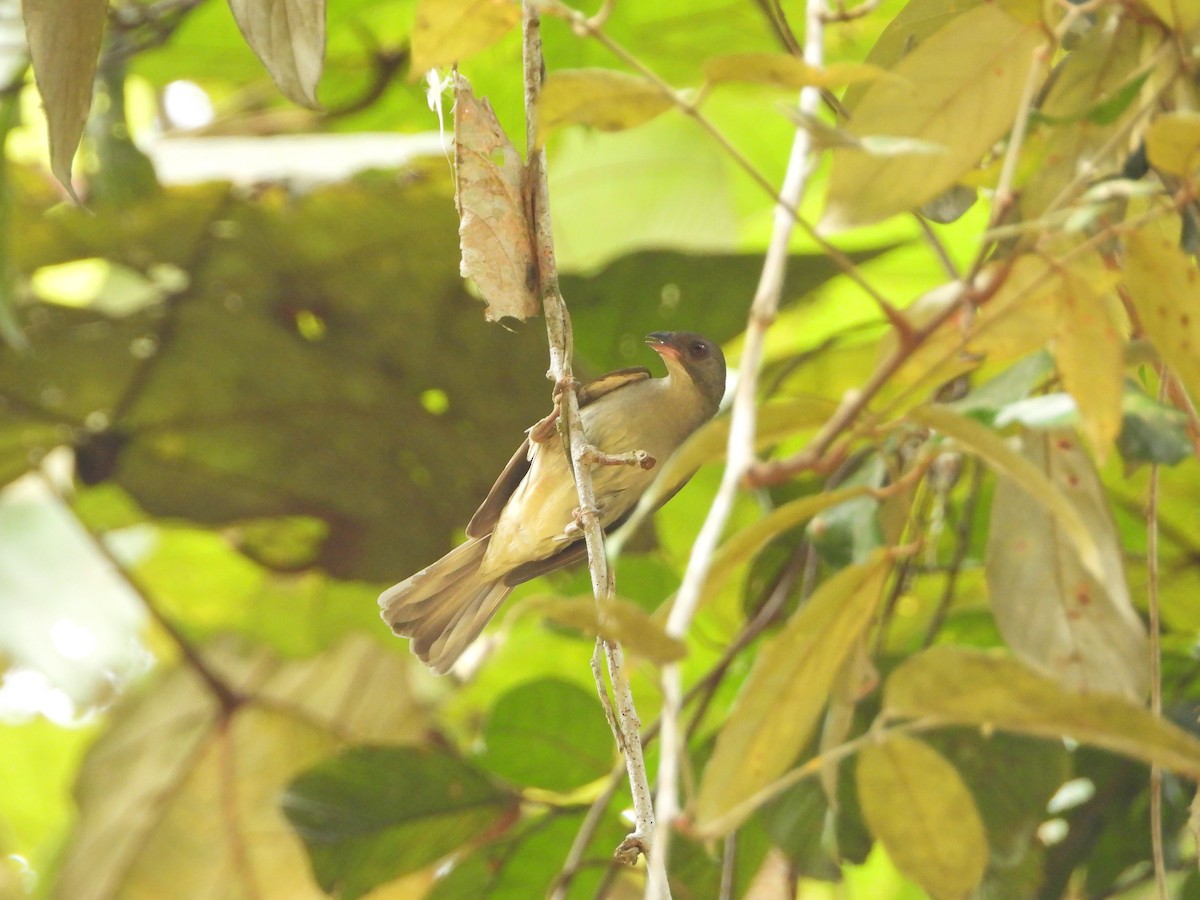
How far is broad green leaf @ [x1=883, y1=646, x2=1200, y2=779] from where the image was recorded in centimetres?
71

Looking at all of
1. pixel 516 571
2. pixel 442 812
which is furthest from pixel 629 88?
pixel 442 812

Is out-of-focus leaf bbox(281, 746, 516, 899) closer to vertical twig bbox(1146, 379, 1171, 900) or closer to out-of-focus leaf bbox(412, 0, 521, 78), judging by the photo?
vertical twig bbox(1146, 379, 1171, 900)

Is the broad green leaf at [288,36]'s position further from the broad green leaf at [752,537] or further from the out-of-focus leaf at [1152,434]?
the out-of-focus leaf at [1152,434]

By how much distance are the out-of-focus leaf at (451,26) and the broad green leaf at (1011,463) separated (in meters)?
0.47

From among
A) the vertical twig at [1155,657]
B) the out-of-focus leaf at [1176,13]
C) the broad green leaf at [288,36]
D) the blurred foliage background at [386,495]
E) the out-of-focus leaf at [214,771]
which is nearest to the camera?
the out-of-focus leaf at [1176,13]

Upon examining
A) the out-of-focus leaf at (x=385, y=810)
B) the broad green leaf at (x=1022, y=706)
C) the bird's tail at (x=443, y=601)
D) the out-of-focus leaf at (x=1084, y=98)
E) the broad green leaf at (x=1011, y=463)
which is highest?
the out-of-focus leaf at (x=1084, y=98)

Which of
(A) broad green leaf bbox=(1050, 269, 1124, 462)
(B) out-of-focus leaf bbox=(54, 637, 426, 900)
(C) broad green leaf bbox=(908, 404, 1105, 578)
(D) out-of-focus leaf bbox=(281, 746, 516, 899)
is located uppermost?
(A) broad green leaf bbox=(1050, 269, 1124, 462)

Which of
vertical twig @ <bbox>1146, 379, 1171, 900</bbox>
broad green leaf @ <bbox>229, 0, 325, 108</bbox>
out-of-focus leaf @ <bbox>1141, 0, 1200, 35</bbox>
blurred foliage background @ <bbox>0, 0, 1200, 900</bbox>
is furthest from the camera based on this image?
blurred foliage background @ <bbox>0, 0, 1200, 900</bbox>

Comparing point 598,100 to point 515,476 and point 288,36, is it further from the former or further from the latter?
point 515,476

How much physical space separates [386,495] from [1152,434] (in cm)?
184

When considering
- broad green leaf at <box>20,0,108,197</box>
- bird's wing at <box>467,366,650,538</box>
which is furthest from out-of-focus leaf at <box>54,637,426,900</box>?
broad green leaf at <box>20,0,108,197</box>

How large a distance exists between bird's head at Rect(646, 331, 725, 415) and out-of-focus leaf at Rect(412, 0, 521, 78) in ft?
3.48

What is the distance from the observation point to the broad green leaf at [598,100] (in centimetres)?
87

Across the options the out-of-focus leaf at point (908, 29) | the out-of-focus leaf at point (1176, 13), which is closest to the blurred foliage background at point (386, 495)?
the out-of-focus leaf at point (908, 29)
